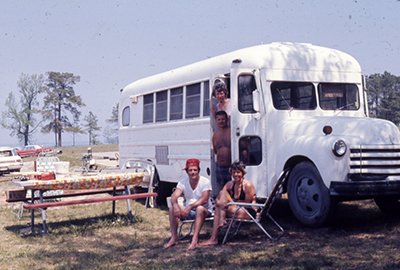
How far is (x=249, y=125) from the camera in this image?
24.6ft

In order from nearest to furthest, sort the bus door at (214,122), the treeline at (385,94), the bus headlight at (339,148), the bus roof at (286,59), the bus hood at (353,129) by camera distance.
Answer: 1. the bus headlight at (339,148)
2. the bus hood at (353,129)
3. the bus roof at (286,59)
4. the bus door at (214,122)
5. the treeline at (385,94)

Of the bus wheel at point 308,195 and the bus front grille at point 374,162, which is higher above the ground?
the bus front grille at point 374,162

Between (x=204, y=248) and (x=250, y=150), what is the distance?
205 cm

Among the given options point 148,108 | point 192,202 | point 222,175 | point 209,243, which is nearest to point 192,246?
point 209,243

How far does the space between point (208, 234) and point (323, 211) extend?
1.70m

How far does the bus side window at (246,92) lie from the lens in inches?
297

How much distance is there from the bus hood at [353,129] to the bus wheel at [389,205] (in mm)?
1335

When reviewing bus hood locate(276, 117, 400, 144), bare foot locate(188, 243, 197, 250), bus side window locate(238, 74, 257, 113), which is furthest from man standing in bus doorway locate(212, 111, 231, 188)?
bare foot locate(188, 243, 197, 250)

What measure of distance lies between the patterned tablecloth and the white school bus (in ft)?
4.76

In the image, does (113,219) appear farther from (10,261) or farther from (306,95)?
(306,95)

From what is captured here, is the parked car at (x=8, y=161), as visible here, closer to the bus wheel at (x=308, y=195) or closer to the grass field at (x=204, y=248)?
the grass field at (x=204, y=248)

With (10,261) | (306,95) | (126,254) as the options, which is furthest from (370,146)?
(10,261)

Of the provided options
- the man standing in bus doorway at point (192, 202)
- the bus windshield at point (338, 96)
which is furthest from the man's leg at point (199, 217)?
the bus windshield at point (338, 96)

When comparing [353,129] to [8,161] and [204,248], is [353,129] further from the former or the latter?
[8,161]
